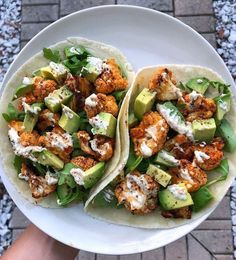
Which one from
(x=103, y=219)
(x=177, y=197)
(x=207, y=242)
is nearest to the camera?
(x=177, y=197)

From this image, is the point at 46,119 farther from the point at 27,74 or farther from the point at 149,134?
the point at 149,134

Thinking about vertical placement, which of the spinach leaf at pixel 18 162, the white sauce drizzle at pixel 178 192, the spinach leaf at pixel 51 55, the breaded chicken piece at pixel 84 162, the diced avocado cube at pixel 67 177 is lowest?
the spinach leaf at pixel 18 162

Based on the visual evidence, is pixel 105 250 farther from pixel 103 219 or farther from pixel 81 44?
pixel 81 44

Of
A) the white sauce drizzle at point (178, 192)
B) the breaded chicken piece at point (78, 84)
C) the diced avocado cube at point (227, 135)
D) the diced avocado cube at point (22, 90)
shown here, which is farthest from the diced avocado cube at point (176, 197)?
the diced avocado cube at point (22, 90)

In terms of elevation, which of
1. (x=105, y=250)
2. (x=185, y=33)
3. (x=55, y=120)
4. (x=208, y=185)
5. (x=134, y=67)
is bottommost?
(x=105, y=250)

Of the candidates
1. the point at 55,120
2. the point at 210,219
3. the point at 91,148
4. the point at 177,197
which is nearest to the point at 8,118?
the point at 55,120

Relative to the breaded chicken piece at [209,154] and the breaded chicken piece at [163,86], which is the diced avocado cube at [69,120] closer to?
the breaded chicken piece at [163,86]

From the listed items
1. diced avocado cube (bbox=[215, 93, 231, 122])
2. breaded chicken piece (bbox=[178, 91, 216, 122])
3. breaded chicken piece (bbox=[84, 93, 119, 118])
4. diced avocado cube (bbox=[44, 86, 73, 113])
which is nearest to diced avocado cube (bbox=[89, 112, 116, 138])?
breaded chicken piece (bbox=[84, 93, 119, 118])

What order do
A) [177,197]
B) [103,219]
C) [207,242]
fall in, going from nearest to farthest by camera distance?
[177,197]
[103,219]
[207,242]
